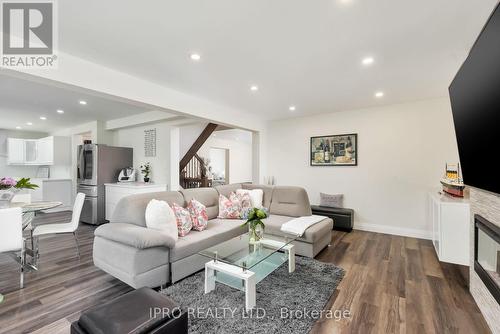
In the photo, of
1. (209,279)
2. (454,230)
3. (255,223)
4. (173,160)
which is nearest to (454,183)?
(454,230)

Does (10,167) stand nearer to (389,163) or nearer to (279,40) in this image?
(279,40)

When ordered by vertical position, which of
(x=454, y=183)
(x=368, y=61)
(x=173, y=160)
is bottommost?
(x=454, y=183)

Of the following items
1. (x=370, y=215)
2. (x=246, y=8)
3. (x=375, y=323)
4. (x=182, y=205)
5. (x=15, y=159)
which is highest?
(x=246, y=8)

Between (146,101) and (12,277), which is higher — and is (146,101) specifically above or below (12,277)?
above

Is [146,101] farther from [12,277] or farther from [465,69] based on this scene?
[465,69]

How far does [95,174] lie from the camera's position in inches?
191

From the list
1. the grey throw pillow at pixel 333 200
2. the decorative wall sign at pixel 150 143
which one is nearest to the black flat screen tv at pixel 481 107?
the grey throw pillow at pixel 333 200

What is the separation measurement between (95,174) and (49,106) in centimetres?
Answer: 156

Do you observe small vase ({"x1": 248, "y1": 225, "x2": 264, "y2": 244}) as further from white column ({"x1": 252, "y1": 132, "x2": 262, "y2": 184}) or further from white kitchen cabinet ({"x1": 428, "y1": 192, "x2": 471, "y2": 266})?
white column ({"x1": 252, "y1": 132, "x2": 262, "y2": 184})

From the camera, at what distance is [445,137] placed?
12.3 ft

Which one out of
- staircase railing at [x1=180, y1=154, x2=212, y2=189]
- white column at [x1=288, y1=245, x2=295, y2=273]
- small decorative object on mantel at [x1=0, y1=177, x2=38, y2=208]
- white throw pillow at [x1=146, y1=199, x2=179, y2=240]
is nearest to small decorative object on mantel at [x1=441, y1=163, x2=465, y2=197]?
white column at [x1=288, y1=245, x2=295, y2=273]

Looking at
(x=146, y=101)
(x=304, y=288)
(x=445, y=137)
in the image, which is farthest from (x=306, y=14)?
(x=445, y=137)

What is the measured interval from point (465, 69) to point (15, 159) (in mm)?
9693

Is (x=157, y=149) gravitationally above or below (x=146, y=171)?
above
